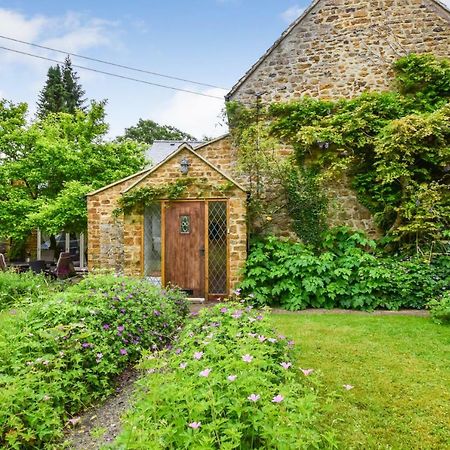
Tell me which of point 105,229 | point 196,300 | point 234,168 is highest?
point 234,168

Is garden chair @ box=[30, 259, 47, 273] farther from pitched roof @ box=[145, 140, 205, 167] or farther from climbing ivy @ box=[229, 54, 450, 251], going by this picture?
pitched roof @ box=[145, 140, 205, 167]

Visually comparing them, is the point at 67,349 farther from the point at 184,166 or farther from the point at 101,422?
the point at 184,166

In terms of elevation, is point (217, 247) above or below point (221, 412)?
above

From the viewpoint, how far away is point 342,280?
26.4 ft

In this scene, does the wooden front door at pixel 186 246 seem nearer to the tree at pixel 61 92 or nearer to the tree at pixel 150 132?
the tree at pixel 61 92

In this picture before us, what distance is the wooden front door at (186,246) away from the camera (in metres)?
8.86

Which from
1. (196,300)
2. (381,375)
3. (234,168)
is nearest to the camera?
(381,375)

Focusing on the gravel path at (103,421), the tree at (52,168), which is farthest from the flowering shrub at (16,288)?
the gravel path at (103,421)

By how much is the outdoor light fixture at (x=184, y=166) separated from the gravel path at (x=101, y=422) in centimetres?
555

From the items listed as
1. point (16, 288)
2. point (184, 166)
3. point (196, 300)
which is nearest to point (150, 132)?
point (184, 166)

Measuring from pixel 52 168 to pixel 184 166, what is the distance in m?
6.30

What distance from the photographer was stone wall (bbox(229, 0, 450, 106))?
376 inches

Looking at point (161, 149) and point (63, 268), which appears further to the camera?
point (161, 149)

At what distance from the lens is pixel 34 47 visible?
39.3ft
